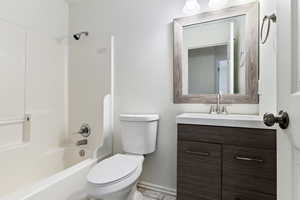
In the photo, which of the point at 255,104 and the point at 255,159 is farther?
the point at 255,104

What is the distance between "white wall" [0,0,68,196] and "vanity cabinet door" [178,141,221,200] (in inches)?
62.0

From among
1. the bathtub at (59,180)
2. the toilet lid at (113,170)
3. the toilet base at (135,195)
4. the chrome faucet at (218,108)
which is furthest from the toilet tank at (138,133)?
the chrome faucet at (218,108)

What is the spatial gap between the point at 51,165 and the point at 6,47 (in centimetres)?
134

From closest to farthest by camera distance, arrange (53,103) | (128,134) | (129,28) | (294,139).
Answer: (294,139)
(128,134)
(129,28)
(53,103)

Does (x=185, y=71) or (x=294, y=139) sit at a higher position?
(x=185, y=71)

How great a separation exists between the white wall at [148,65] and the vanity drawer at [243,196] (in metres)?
0.60

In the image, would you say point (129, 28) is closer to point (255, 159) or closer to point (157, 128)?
point (157, 128)

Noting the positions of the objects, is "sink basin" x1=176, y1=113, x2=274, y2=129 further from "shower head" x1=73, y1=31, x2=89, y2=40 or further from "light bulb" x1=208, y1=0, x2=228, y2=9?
"shower head" x1=73, y1=31, x2=89, y2=40

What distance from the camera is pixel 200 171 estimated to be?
4.22 feet

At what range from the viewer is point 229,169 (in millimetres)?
1190

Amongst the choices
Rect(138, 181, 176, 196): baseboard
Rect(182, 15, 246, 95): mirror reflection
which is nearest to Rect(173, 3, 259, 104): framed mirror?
Rect(182, 15, 246, 95): mirror reflection

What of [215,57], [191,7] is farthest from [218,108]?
[191,7]

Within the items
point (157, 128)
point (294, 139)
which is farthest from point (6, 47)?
point (294, 139)

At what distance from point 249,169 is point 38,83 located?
221 cm
